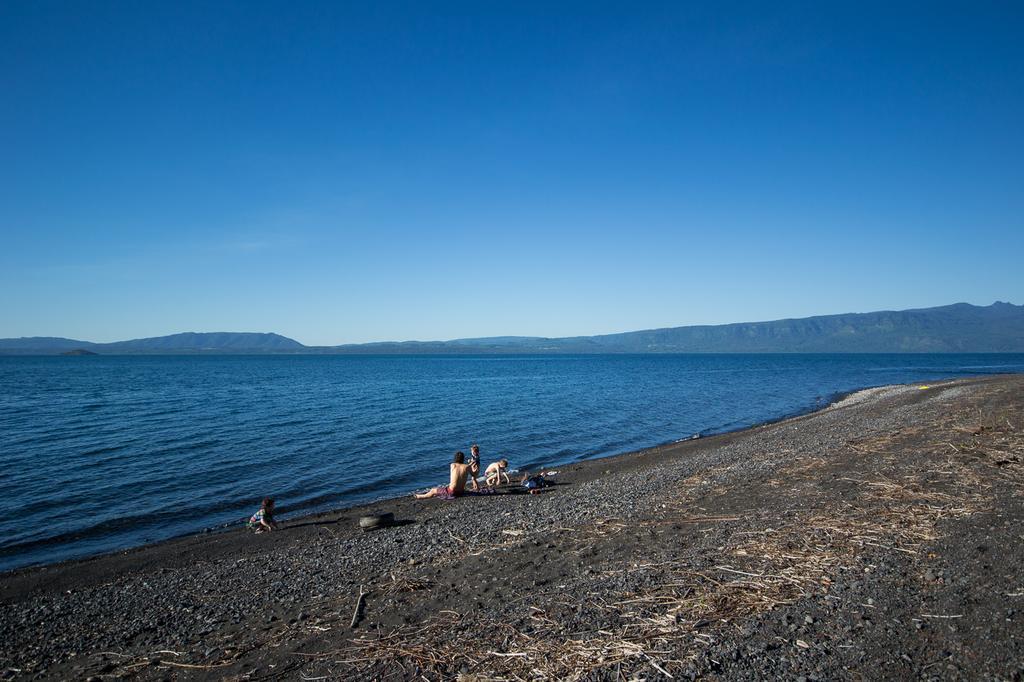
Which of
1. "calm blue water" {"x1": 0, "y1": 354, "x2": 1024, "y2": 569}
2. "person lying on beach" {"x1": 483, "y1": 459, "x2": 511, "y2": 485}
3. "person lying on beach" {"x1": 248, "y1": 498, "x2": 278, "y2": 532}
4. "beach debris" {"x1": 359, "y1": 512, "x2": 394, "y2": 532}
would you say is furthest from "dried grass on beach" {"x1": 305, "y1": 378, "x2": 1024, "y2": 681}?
"calm blue water" {"x1": 0, "y1": 354, "x2": 1024, "y2": 569}

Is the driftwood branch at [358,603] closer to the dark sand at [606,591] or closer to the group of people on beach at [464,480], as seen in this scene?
the dark sand at [606,591]

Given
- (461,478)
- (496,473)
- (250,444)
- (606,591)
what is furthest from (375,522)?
(250,444)

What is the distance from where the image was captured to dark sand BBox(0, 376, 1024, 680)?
584cm

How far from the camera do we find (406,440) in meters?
31.2

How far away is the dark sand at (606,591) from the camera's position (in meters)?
5.84

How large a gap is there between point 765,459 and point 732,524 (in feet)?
30.1

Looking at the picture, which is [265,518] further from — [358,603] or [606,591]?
[606,591]

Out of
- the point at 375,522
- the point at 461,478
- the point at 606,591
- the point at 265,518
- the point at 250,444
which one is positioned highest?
the point at 606,591

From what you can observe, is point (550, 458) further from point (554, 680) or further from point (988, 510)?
point (554, 680)

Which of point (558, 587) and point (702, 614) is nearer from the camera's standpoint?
point (702, 614)

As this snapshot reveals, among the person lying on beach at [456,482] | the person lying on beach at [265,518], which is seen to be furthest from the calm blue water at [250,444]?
the person lying on beach at [456,482]

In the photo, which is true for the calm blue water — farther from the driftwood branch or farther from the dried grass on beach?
the dried grass on beach

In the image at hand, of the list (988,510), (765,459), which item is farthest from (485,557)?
(765,459)

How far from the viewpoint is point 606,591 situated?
7777 millimetres
